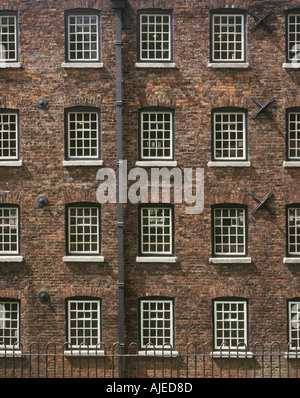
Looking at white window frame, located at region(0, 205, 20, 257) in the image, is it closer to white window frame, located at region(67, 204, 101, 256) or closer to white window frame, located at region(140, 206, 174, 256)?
white window frame, located at region(67, 204, 101, 256)

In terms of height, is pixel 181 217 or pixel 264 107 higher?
pixel 264 107

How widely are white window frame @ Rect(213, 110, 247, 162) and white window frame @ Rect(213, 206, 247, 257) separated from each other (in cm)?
174

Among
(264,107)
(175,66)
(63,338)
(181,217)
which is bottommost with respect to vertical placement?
(63,338)

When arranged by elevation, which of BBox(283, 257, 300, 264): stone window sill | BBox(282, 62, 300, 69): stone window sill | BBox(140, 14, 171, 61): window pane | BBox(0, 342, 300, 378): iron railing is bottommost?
BBox(0, 342, 300, 378): iron railing

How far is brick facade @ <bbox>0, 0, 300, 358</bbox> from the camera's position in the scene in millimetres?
19125

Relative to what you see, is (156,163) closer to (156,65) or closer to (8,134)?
(156,65)

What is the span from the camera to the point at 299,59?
19281mm

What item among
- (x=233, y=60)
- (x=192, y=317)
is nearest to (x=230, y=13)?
(x=233, y=60)

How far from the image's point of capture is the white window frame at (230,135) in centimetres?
1933

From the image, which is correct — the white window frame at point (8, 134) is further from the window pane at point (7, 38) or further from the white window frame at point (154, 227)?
the white window frame at point (154, 227)

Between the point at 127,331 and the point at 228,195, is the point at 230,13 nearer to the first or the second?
the point at 228,195

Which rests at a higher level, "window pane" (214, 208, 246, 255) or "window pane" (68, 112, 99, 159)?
"window pane" (68, 112, 99, 159)

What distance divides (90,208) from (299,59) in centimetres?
842

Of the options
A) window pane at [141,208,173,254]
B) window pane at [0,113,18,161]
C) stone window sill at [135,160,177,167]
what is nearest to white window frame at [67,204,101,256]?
window pane at [141,208,173,254]
